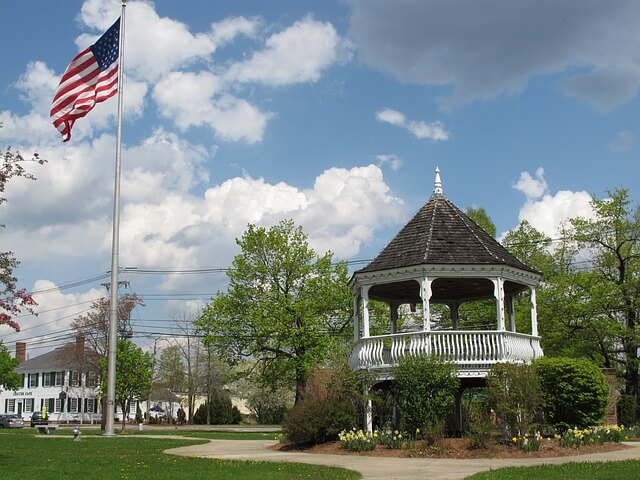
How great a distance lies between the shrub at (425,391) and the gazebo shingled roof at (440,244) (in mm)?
3023

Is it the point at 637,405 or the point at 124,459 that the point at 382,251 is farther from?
the point at 637,405

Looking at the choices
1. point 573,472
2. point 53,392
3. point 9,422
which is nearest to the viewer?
point 573,472

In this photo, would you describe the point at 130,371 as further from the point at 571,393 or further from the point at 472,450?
the point at 571,393

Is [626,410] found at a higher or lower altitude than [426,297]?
lower

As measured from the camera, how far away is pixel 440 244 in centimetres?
2289

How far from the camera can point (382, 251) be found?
2428cm

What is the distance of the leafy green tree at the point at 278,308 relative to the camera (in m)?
39.5

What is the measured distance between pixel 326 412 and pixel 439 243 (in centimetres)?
596

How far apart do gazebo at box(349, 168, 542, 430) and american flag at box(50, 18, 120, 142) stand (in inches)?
410

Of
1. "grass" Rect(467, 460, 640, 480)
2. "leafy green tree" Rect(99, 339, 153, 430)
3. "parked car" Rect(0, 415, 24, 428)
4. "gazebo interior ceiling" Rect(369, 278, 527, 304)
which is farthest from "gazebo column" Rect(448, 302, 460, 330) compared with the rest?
"parked car" Rect(0, 415, 24, 428)

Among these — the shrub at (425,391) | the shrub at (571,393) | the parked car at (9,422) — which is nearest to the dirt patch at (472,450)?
the shrub at (425,391)

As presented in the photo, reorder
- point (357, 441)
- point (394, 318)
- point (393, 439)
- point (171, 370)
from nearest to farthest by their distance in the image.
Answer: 1. point (393, 439)
2. point (357, 441)
3. point (394, 318)
4. point (171, 370)

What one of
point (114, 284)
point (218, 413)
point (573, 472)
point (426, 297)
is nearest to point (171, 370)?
point (218, 413)

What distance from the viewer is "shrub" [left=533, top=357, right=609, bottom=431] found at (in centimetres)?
2019
